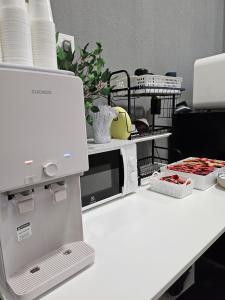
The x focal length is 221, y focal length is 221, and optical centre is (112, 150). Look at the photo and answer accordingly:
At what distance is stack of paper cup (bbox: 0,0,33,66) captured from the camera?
1.70ft

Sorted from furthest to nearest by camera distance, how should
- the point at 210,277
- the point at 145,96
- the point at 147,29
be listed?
1. the point at 147,29
2. the point at 145,96
3. the point at 210,277

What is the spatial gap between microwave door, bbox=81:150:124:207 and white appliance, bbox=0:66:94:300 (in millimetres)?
263

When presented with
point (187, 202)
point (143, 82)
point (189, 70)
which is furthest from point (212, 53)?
point (187, 202)

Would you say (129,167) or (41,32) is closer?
(41,32)

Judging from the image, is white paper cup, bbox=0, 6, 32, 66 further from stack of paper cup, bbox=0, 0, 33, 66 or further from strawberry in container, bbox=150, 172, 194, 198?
strawberry in container, bbox=150, 172, 194, 198

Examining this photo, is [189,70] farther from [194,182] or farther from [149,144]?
[194,182]

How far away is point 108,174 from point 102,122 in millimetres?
250

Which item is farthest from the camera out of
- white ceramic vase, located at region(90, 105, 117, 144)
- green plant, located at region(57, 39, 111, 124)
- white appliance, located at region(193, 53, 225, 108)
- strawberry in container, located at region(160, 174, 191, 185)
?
white appliance, located at region(193, 53, 225, 108)

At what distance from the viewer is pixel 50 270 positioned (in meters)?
0.60

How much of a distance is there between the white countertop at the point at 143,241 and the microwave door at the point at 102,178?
70 mm

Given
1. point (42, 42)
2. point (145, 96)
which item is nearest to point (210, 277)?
point (145, 96)

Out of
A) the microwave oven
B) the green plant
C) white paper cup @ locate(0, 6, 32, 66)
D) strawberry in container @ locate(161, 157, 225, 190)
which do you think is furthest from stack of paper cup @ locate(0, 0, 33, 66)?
strawberry in container @ locate(161, 157, 225, 190)

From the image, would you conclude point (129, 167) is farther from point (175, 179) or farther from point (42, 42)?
point (42, 42)

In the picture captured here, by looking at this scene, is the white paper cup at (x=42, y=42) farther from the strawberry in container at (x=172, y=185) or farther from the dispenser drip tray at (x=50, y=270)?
the strawberry in container at (x=172, y=185)
